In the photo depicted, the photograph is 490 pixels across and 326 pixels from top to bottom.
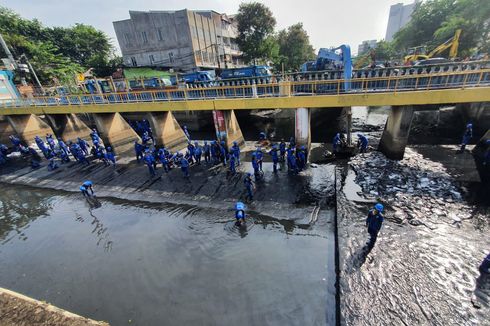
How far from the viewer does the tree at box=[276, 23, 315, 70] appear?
39781mm

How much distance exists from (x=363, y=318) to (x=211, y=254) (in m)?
4.27

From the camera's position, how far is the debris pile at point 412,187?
767cm

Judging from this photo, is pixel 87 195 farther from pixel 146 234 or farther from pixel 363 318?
pixel 363 318

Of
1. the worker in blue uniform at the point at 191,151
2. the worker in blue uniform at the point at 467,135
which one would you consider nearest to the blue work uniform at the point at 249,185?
the worker in blue uniform at the point at 191,151

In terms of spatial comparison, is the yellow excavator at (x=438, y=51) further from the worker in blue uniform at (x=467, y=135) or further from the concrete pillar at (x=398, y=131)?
the concrete pillar at (x=398, y=131)

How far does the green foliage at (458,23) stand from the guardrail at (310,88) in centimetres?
2180

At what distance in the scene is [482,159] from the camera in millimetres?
11070

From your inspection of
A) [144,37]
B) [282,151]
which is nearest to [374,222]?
[282,151]

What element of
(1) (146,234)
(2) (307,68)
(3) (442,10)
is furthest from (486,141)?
(3) (442,10)

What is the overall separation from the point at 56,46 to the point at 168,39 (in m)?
22.5

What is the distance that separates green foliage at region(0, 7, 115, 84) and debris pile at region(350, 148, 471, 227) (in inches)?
1599

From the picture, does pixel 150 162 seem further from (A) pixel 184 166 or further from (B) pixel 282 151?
(B) pixel 282 151

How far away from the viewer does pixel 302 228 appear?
7.66 metres

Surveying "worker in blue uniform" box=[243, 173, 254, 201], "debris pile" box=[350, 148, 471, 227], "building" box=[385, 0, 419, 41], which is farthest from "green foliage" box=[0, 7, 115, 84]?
"building" box=[385, 0, 419, 41]
